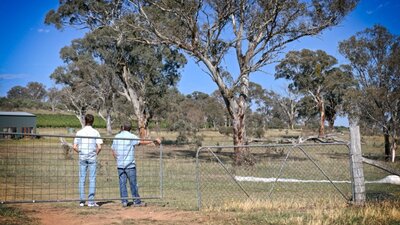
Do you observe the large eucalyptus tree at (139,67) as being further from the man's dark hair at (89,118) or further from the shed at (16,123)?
the man's dark hair at (89,118)

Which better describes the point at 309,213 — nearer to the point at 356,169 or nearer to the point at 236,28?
the point at 356,169

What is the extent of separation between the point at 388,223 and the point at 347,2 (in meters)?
16.9

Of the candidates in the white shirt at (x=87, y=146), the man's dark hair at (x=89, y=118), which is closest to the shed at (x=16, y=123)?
the man's dark hair at (x=89, y=118)

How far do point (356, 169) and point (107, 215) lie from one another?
4.93 meters

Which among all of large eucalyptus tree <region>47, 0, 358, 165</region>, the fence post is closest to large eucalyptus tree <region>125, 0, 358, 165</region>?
large eucalyptus tree <region>47, 0, 358, 165</region>

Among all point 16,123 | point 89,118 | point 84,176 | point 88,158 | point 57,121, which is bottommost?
point 84,176

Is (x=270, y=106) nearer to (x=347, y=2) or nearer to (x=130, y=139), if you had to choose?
(x=347, y=2)

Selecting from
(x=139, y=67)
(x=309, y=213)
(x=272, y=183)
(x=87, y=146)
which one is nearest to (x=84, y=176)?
(x=87, y=146)

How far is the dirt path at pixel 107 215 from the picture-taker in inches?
277

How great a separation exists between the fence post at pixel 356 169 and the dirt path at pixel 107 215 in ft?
Answer: 10.5

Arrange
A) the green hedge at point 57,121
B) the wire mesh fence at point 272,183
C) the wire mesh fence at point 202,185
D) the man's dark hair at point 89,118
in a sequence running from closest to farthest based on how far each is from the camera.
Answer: the man's dark hair at point 89,118 < the wire mesh fence at point 202,185 < the wire mesh fence at point 272,183 < the green hedge at point 57,121

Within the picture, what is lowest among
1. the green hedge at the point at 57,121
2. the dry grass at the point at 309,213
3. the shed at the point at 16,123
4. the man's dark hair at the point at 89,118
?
the dry grass at the point at 309,213

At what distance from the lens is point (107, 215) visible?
7.63 metres

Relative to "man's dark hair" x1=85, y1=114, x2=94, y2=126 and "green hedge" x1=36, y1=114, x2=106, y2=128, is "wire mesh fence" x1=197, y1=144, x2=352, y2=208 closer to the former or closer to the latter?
"man's dark hair" x1=85, y1=114, x2=94, y2=126
